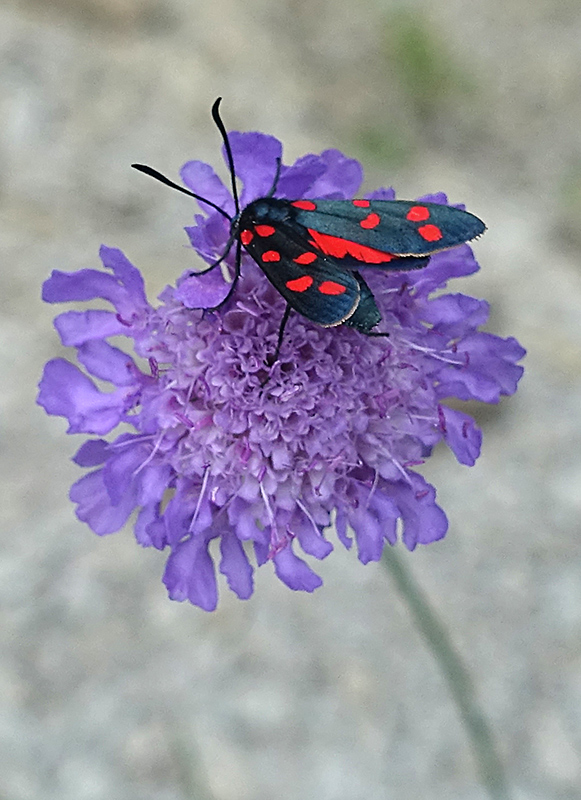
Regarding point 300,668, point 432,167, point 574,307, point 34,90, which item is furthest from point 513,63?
point 300,668

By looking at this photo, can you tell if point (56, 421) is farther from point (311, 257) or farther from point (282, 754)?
point (311, 257)

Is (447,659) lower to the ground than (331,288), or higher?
lower

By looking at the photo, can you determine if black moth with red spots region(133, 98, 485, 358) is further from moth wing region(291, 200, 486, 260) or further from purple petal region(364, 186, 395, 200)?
purple petal region(364, 186, 395, 200)

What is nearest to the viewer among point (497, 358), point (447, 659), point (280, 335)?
point (280, 335)

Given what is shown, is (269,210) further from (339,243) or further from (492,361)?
(492,361)

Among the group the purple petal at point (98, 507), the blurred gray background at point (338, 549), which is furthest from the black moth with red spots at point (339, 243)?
the blurred gray background at point (338, 549)

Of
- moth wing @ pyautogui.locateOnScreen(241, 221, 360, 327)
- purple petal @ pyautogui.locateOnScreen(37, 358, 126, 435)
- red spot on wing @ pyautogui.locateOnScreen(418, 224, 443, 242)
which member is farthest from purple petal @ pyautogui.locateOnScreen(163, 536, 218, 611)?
red spot on wing @ pyautogui.locateOnScreen(418, 224, 443, 242)

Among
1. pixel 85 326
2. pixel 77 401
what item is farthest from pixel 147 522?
pixel 85 326
